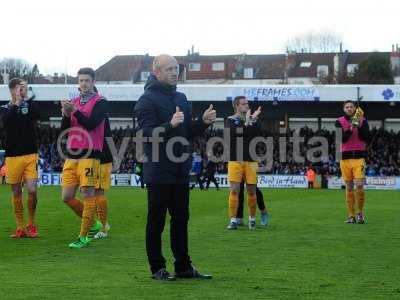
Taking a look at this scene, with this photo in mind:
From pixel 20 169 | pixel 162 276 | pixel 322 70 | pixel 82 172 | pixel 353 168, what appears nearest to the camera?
pixel 162 276

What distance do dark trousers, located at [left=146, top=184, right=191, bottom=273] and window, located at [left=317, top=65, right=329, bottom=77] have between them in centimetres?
9141

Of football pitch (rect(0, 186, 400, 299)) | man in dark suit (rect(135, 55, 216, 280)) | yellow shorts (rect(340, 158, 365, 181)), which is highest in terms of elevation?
man in dark suit (rect(135, 55, 216, 280))

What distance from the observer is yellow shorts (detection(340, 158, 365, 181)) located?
571 inches

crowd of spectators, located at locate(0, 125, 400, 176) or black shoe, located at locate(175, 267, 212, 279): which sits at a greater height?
black shoe, located at locate(175, 267, 212, 279)

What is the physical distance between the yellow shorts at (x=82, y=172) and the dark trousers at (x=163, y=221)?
2.87m

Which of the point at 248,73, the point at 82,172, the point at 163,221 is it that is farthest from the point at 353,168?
the point at 248,73

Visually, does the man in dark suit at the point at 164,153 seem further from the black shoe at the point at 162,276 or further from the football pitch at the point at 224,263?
the football pitch at the point at 224,263

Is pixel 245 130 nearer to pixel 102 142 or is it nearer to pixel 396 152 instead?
pixel 102 142

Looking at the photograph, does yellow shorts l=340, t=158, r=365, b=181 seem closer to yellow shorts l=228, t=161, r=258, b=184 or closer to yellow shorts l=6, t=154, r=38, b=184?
yellow shorts l=228, t=161, r=258, b=184

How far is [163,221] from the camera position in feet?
25.1

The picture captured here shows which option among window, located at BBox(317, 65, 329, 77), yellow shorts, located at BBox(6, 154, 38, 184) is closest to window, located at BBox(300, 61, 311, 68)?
window, located at BBox(317, 65, 329, 77)

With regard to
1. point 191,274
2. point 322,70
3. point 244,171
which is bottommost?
point 191,274

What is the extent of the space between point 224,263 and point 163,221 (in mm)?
1256

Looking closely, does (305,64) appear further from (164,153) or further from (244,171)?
(164,153)
